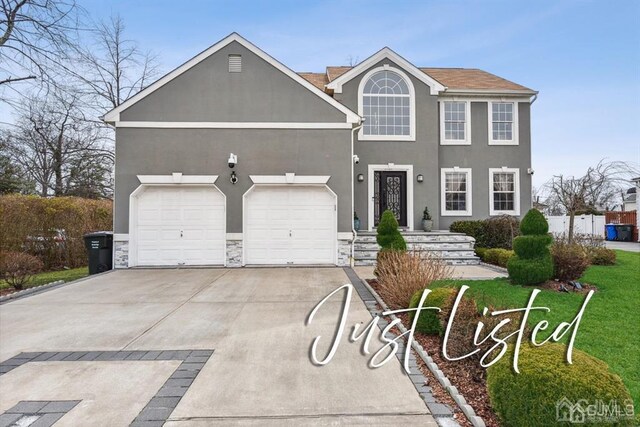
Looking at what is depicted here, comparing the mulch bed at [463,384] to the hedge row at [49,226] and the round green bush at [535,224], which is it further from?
the hedge row at [49,226]

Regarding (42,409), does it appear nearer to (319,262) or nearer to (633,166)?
(319,262)

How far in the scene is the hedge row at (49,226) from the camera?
11617 millimetres

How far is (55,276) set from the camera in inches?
441

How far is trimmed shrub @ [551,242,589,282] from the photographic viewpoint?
864 centimetres

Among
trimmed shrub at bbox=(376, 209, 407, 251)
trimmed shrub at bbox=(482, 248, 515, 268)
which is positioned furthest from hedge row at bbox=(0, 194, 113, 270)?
trimmed shrub at bbox=(482, 248, 515, 268)

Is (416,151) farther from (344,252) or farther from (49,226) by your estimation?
(49,226)

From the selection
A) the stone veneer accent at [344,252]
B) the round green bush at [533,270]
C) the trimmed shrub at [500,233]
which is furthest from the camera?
the trimmed shrub at [500,233]

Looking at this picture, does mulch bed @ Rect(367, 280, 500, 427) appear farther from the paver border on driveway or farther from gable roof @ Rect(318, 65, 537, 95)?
gable roof @ Rect(318, 65, 537, 95)

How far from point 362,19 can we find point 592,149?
17.2 meters

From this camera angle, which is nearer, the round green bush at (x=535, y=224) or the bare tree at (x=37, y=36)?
Answer: the round green bush at (x=535, y=224)

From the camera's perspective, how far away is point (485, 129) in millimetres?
15039

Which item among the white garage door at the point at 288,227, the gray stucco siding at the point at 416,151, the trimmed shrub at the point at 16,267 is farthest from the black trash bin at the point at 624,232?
the trimmed shrub at the point at 16,267

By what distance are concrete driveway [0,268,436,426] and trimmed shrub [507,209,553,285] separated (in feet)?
13.2

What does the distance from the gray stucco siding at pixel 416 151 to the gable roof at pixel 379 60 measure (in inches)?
4.9
